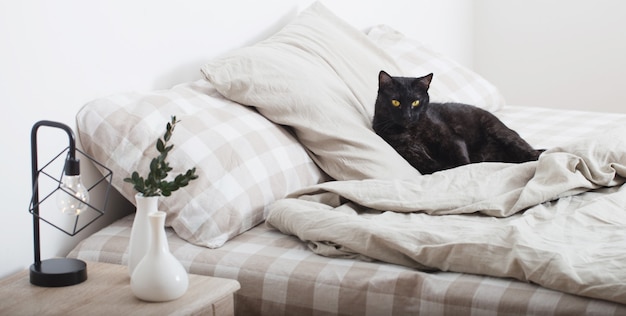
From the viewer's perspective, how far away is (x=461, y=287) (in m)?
1.45

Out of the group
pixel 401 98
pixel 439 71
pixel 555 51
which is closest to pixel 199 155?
pixel 401 98

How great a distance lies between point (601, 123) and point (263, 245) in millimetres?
1604

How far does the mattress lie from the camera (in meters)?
1.40

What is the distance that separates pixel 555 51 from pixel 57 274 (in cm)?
332

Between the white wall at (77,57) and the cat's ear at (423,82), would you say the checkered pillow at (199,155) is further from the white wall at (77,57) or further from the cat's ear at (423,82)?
the cat's ear at (423,82)

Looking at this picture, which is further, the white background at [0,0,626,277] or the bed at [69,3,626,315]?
the white background at [0,0,626,277]

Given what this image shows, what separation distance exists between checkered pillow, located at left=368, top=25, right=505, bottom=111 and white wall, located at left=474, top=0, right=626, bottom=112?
4.01 feet

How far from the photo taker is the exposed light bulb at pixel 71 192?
1.38m

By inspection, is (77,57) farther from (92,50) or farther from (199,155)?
(199,155)

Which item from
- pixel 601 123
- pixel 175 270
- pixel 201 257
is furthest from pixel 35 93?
pixel 601 123

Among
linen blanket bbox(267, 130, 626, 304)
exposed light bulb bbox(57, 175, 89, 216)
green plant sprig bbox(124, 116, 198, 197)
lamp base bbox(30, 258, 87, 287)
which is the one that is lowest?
lamp base bbox(30, 258, 87, 287)

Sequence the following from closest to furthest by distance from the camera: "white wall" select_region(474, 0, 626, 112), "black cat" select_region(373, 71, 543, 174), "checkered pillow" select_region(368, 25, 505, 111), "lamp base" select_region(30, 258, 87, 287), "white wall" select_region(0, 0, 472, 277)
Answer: "lamp base" select_region(30, 258, 87, 287) < "white wall" select_region(0, 0, 472, 277) < "black cat" select_region(373, 71, 543, 174) < "checkered pillow" select_region(368, 25, 505, 111) < "white wall" select_region(474, 0, 626, 112)

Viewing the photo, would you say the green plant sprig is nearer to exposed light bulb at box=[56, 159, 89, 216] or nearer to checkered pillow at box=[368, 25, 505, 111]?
exposed light bulb at box=[56, 159, 89, 216]

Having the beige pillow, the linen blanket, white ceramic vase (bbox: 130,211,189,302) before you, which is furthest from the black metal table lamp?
the beige pillow
